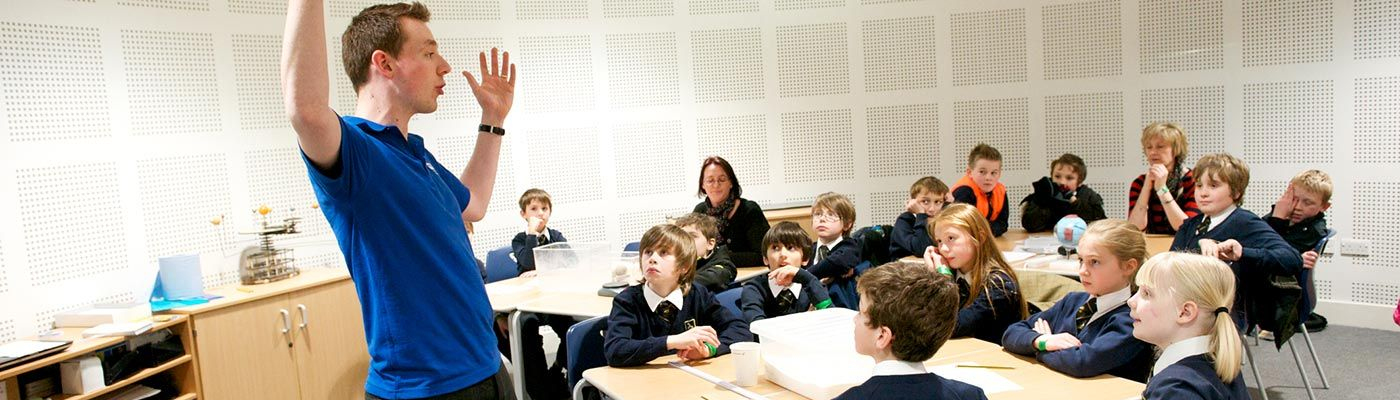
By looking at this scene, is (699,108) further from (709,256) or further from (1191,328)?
(1191,328)


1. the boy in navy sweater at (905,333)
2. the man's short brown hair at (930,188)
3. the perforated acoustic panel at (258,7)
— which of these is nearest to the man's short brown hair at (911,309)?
the boy in navy sweater at (905,333)

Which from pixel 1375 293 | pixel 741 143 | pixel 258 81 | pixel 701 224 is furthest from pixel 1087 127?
pixel 258 81

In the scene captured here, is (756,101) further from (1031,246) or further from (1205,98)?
(1205,98)

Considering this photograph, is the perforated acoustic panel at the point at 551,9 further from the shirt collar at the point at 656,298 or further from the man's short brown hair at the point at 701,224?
the shirt collar at the point at 656,298

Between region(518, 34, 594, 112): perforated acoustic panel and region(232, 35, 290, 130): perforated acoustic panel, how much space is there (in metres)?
1.74

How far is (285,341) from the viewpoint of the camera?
4641mm

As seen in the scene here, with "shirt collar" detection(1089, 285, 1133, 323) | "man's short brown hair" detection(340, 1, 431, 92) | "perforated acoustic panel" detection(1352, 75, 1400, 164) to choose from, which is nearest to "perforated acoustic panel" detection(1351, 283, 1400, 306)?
"perforated acoustic panel" detection(1352, 75, 1400, 164)

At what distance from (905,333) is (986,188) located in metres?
4.15

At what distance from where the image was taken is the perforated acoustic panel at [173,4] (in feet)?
15.4

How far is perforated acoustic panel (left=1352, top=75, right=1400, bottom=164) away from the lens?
18.7ft

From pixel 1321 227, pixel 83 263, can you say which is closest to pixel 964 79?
pixel 1321 227

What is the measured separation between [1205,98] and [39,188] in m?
7.20

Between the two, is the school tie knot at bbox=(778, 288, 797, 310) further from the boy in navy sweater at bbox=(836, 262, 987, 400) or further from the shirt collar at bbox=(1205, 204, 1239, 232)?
the shirt collar at bbox=(1205, 204, 1239, 232)

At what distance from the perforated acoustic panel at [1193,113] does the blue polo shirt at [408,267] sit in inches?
243
